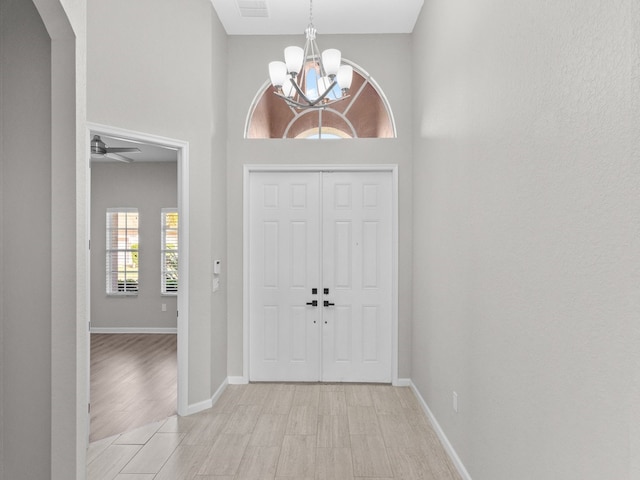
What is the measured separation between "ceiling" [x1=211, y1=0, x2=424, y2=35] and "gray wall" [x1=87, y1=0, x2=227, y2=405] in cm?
22

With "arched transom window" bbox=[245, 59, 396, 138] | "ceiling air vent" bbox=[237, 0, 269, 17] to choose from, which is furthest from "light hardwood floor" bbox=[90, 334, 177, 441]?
"ceiling air vent" bbox=[237, 0, 269, 17]

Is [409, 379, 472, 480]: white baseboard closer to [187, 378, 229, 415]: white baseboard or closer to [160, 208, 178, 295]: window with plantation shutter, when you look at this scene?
[187, 378, 229, 415]: white baseboard

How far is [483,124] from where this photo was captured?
2344 millimetres

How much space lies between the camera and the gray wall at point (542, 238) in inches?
48.9

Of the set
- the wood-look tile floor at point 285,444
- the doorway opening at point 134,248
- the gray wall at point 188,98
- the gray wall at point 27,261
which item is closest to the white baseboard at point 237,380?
the gray wall at point 188,98

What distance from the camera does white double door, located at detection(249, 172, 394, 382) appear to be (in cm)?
446

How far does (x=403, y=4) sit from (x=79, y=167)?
3.25m

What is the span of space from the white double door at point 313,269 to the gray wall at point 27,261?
8.20 feet

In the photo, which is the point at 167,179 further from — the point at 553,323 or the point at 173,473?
the point at 553,323

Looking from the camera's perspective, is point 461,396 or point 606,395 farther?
point 461,396

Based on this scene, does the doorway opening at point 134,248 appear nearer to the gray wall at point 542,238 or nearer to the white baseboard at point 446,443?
the white baseboard at point 446,443

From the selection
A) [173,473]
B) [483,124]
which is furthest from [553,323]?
[173,473]

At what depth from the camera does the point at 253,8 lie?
3.90 meters

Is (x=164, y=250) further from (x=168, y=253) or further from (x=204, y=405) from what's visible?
(x=204, y=405)
